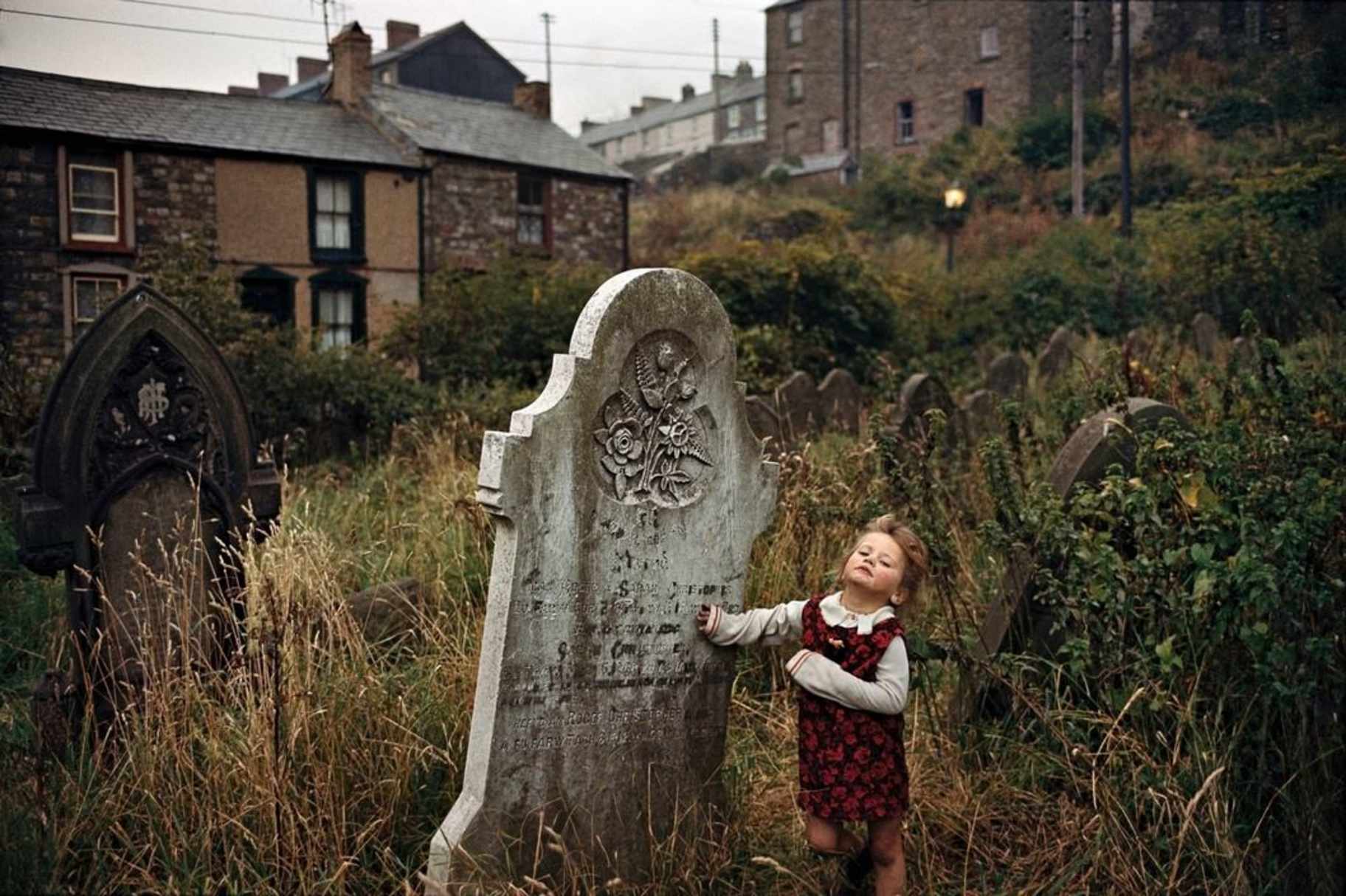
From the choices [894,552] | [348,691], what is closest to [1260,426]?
[894,552]

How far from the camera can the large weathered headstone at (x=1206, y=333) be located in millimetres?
14042

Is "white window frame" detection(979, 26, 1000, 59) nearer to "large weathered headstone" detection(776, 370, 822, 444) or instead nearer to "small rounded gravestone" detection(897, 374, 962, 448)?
"large weathered headstone" detection(776, 370, 822, 444)

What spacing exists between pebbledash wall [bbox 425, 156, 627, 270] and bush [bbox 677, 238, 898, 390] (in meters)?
5.75

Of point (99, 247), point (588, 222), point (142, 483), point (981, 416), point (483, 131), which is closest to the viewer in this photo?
point (142, 483)

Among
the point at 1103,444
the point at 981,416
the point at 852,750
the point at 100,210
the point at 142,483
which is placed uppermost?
the point at 100,210

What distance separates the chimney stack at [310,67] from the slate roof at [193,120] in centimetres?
1887

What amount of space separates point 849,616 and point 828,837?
71cm

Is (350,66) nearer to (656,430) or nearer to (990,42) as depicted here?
(656,430)

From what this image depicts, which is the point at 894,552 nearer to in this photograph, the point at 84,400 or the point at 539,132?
the point at 84,400

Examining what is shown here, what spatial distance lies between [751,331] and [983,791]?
34.0 ft

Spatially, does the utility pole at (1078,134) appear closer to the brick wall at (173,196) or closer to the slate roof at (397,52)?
the slate roof at (397,52)

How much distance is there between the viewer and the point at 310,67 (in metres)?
40.2

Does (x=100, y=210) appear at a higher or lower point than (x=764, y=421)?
higher

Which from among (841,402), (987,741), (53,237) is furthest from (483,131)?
(987,741)
